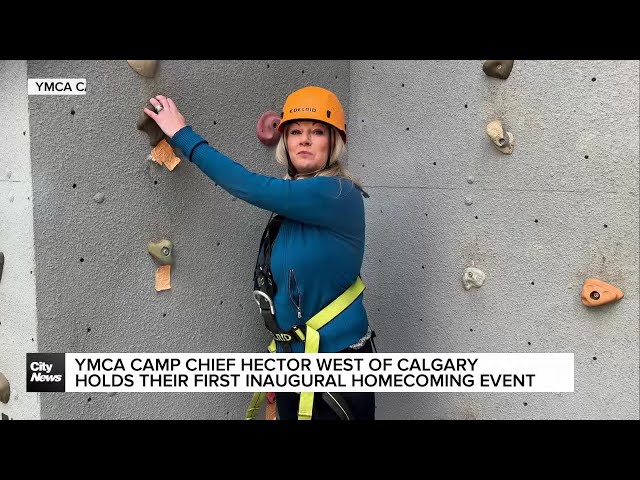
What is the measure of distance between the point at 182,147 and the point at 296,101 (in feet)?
1.07

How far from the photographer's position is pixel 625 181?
1.41 metres

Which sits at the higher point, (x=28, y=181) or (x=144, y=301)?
(x=28, y=181)

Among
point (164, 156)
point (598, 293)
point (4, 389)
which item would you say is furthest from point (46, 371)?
point (598, 293)

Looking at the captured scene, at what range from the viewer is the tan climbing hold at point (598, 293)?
4.73 ft

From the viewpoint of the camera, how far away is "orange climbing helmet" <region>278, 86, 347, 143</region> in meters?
1.52

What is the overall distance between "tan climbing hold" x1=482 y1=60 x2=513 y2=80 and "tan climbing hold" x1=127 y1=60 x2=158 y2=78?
0.87 metres

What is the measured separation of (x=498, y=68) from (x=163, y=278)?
105cm

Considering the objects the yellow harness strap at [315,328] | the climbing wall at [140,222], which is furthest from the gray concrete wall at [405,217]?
the yellow harness strap at [315,328]

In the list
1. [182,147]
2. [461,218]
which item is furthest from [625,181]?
[182,147]

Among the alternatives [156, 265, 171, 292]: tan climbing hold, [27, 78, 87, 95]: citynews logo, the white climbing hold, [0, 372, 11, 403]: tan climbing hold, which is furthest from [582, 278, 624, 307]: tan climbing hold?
[0, 372, 11, 403]: tan climbing hold

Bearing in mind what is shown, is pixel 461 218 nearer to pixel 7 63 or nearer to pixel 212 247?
pixel 212 247

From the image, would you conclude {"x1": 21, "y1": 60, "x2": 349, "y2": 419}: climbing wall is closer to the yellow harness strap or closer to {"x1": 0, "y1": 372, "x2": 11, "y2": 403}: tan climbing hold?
{"x1": 0, "y1": 372, "x2": 11, "y2": 403}: tan climbing hold

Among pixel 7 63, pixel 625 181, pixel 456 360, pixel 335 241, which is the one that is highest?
pixel 7 63

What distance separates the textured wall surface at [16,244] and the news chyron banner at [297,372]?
0.19 ft
